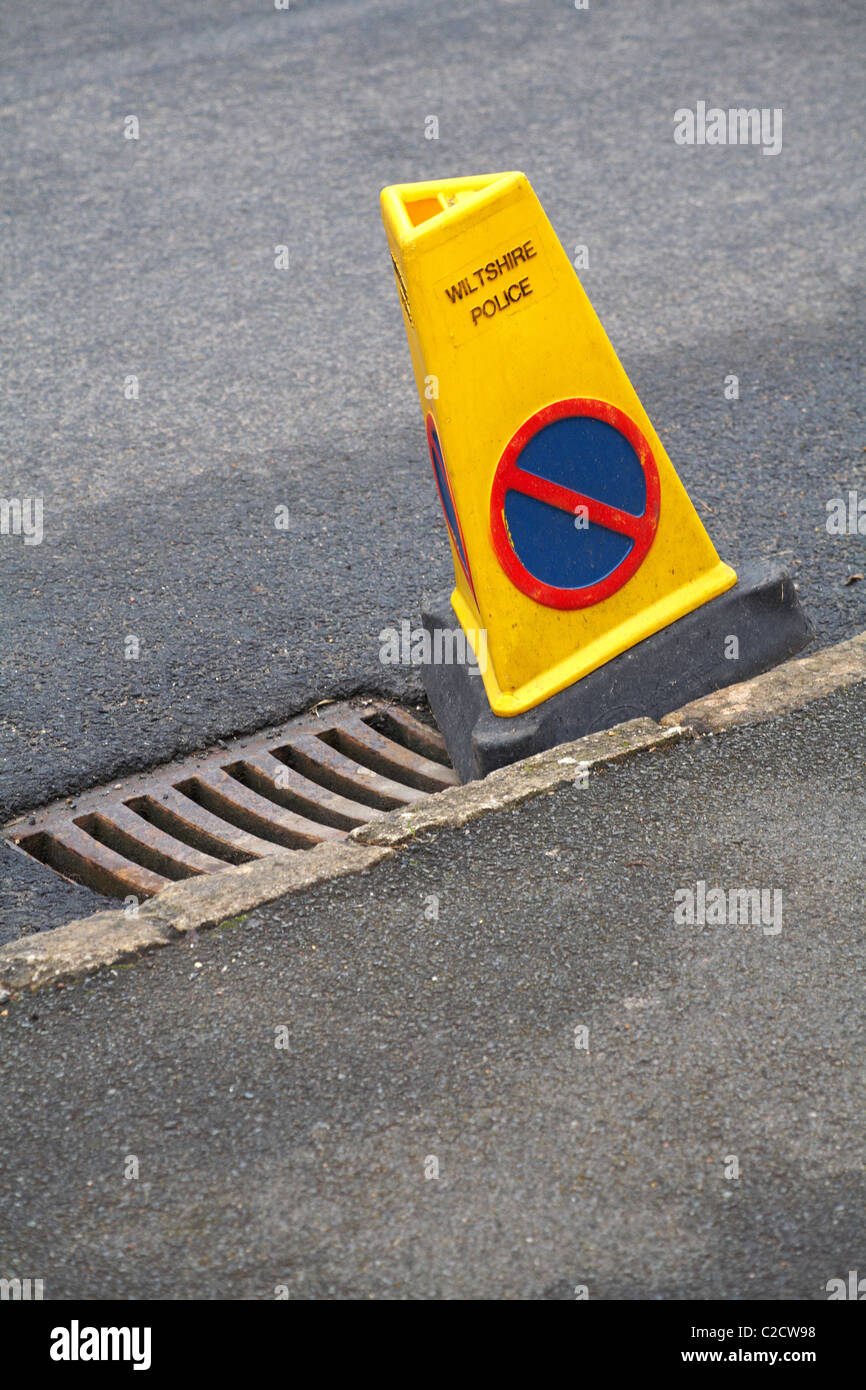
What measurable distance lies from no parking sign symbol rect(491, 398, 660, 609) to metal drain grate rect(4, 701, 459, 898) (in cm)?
67

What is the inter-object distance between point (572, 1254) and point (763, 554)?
8.43ft

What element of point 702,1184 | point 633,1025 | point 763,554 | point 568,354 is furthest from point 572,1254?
point 763,554

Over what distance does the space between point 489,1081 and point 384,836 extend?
78 cm

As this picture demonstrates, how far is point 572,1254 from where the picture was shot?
2115 millimetres

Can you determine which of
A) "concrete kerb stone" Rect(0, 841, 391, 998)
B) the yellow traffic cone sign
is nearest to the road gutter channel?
"concrete kerb stone" Rect(0, 841, 391, 998)

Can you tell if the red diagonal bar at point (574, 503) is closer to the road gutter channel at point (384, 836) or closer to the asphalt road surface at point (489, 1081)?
the road gutter channel at point (384, 836)

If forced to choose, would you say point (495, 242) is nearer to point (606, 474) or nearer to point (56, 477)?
point (606, 474)

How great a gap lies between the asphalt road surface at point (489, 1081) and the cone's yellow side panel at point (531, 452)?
49cm

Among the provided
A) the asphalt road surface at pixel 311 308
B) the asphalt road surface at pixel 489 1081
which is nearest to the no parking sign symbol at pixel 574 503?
the asphalt road surface at pixel 489 1081

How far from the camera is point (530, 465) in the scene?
124 inches

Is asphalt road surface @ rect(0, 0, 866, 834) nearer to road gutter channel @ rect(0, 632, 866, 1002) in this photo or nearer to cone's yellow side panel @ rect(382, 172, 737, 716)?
road gutter channel @ rect(0, 632, 866, 1002)

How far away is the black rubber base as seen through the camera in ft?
10.9

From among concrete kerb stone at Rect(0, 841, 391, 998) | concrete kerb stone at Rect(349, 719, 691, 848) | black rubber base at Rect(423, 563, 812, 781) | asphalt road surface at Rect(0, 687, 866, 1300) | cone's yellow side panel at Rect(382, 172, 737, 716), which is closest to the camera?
asphalt road surface at Rect(0, 687, 866, 1300)

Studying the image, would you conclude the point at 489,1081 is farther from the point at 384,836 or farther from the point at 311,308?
the point at 311,308
